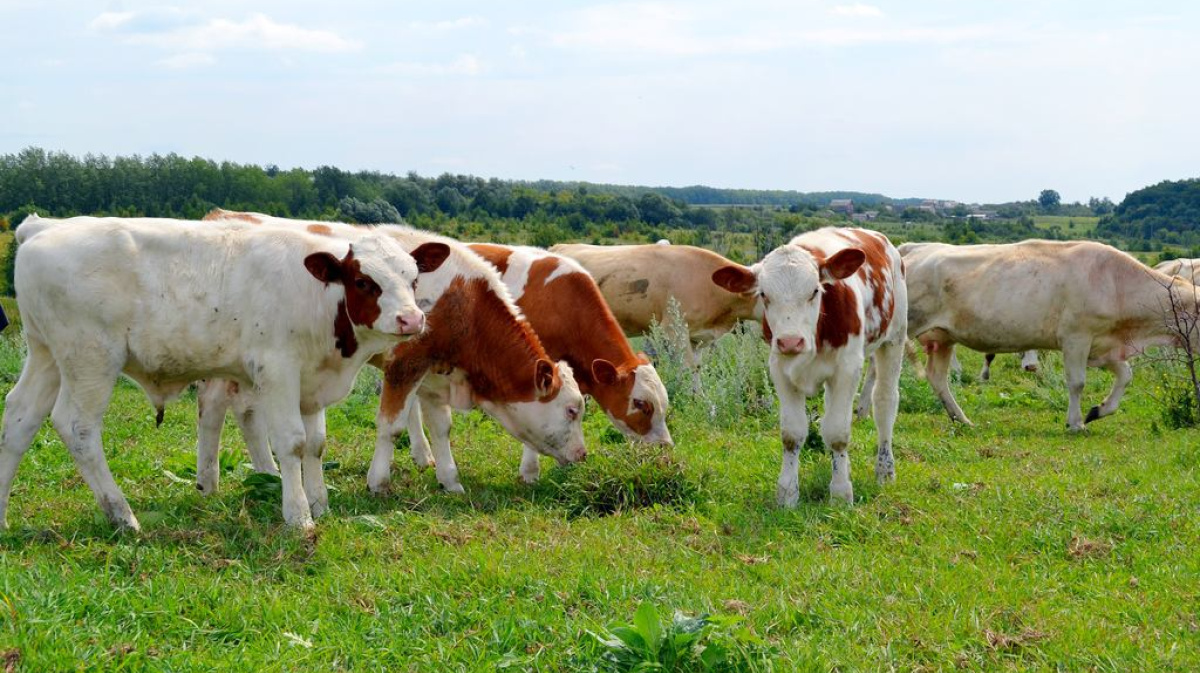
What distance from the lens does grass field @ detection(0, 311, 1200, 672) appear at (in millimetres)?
4699

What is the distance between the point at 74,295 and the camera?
6.27 metres

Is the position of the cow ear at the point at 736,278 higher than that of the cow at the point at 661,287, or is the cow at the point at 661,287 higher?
the cow ear at the point at 736,278

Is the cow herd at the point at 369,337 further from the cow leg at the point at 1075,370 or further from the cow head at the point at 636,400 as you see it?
the cow leg at the point at 1075,370

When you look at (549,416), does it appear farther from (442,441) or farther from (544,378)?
(442,441)

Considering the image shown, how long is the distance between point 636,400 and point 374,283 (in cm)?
312

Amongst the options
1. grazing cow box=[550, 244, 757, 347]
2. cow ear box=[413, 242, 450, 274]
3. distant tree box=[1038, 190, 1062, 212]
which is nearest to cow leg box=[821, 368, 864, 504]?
cow ear box=[413, 242, 450, 274]

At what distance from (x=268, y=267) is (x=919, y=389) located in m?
9.82

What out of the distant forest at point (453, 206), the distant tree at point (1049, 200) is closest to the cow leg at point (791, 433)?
the distant forest at point (453, 206)

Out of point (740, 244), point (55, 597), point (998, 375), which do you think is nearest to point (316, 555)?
point (55, 597)

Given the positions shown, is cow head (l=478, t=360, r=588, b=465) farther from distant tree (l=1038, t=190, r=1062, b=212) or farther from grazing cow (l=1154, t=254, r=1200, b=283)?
distant tree (l=1038, t=190, r=1062, b=212)

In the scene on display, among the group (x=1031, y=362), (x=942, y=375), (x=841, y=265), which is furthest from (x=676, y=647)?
(x=1031, y=362)

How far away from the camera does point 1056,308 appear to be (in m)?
13.1

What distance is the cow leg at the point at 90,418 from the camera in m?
6.34

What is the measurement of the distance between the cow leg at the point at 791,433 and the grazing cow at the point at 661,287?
6812 millimetres
